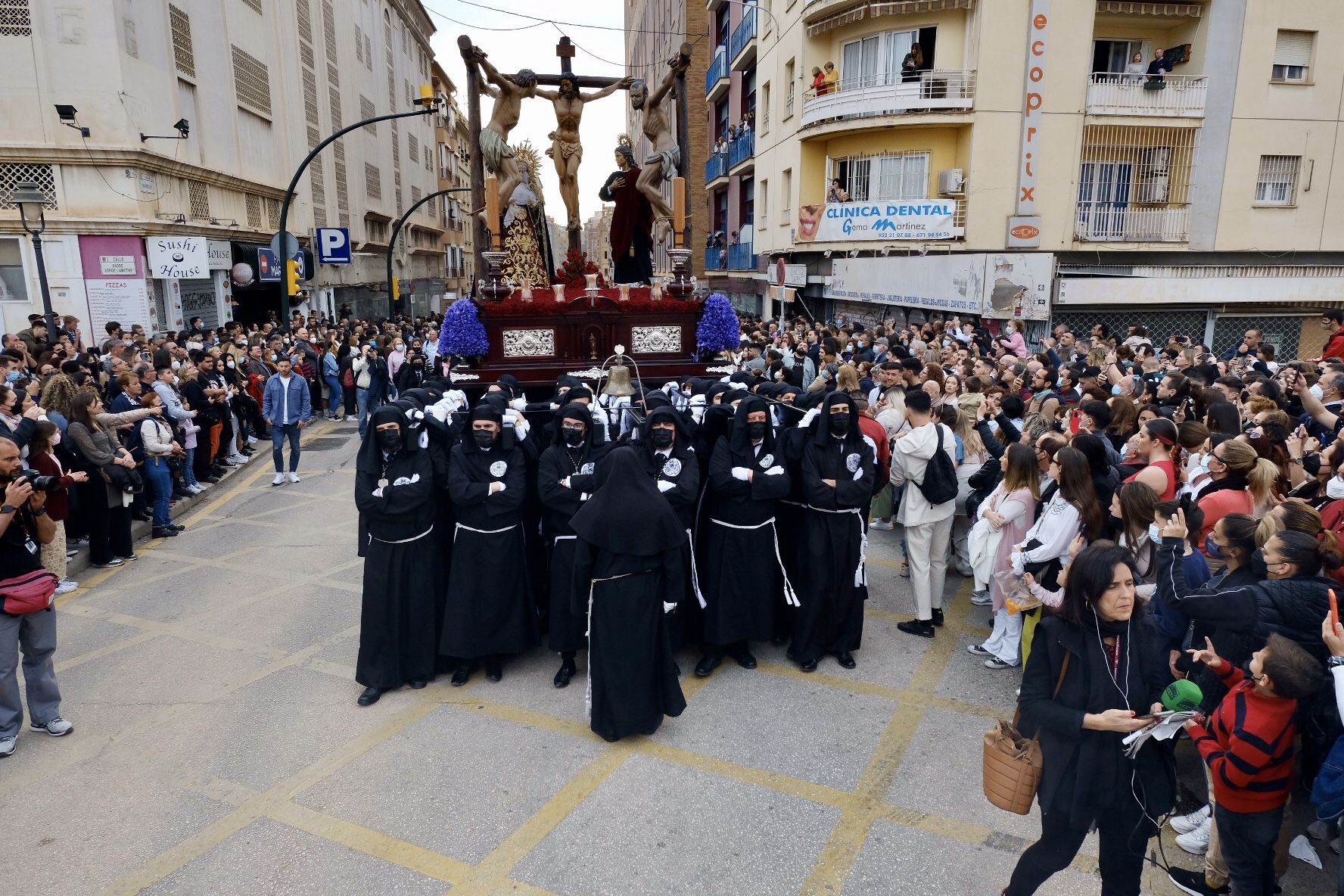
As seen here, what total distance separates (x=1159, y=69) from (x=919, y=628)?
1832 cm

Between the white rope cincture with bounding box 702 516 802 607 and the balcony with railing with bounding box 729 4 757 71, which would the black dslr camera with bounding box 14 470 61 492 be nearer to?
the white rope cincture with bounding box 702 516 802 607

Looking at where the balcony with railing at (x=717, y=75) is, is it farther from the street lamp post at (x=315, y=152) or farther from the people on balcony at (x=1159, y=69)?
the street lamp post at (x=315, y=152)

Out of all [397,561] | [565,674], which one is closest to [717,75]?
[397,561]

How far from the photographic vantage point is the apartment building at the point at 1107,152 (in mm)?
18406

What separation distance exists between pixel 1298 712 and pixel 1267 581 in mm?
557

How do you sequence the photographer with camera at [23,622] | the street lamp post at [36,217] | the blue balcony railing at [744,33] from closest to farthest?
the photographer with camera at [23,622], the street lamp post at [36,217], the blue balcony railing at [744,33]

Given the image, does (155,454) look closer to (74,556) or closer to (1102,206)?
(74,556)

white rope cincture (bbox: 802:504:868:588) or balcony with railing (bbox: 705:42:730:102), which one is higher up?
balcony with railing (bbox: 705:42:730:102)

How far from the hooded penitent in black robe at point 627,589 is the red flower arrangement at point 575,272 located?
4.97 meters

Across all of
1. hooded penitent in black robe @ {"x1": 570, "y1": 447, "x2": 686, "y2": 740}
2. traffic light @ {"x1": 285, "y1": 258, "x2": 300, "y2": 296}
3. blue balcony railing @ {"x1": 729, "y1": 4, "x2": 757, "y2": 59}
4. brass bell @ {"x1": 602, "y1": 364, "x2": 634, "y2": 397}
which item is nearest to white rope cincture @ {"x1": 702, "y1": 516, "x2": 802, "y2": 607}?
hooded penitent in black robe @ {"x1": 570, "y1": 447, "x2": 686, "y2": 740}

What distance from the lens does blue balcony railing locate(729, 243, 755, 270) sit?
30281 mm

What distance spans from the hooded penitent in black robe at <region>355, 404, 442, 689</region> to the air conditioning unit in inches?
691

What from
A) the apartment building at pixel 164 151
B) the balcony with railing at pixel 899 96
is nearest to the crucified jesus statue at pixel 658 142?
the apartment building at pixel 164 151

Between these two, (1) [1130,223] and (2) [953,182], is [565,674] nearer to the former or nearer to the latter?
(2) [953,182]
